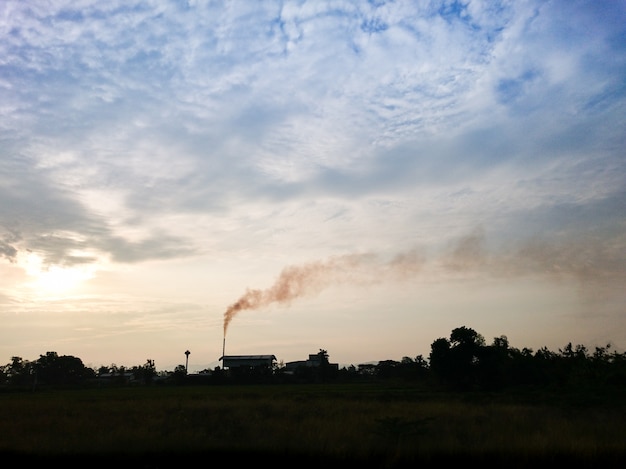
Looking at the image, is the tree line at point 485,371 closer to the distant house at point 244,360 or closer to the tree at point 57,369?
the distant house at point 244,360

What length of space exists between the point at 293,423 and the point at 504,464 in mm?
8947

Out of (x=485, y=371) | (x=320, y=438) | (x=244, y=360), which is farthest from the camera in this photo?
(x=244, y=360)

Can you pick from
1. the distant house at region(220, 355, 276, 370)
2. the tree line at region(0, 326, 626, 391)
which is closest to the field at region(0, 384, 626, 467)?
the tree line at region(0, 326, 626, 391)

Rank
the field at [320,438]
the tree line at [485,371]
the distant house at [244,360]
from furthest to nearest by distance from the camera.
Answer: the distant house at [244,360], the tree line at [485,371], the field at [320,438]

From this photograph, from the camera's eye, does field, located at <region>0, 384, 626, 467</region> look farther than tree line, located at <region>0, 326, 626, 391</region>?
No

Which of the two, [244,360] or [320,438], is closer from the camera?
[320,438]

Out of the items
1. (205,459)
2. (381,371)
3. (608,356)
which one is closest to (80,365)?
(381,371)

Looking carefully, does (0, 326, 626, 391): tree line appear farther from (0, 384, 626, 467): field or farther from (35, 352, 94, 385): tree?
(35, 352, 94, 385): tree

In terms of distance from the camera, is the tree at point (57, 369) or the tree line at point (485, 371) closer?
the tree line at point (485, 371)

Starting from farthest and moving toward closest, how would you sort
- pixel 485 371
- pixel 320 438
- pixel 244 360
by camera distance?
1. pixel 244 360
2. pixel 485 371
3. pixel 320 438

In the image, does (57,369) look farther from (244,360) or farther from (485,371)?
(485,371)

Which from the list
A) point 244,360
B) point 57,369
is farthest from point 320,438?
point 57,369

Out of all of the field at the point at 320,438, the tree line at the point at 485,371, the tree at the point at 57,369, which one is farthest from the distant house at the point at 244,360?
the field at the point at 320,438

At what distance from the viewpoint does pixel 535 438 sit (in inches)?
590
